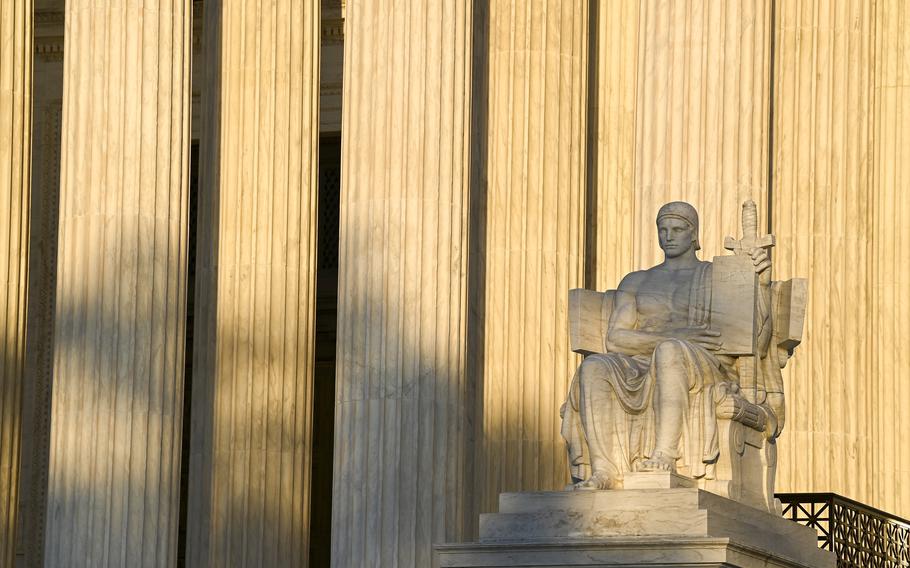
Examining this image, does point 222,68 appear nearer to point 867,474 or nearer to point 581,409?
point 867,474

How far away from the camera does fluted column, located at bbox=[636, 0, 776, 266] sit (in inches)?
1248

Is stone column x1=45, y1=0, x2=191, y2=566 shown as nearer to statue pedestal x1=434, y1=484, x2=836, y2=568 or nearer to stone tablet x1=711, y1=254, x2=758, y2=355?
statue pedestal x1=434, y1=484, x2=836, y2=568

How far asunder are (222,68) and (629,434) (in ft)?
58.1

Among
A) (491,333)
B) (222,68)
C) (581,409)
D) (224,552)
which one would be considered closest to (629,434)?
(581,409)

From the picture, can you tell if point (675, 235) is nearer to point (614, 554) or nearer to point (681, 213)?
point (681, 213)

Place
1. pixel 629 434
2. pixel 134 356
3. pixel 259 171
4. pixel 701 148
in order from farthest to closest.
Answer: pixel 259 171 → pixel 134 356 → pixel 701 148 → pixel 629 434

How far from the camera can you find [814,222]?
3600 cm

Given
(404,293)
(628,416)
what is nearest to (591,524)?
(628,416)

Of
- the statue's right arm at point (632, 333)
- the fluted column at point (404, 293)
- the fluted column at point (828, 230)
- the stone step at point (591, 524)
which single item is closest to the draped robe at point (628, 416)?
the statue's right arm at point (632, 333)

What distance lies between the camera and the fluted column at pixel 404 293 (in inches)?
1259

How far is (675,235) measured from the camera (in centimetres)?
2625

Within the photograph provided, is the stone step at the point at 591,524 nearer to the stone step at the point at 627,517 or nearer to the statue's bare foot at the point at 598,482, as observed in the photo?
the stone step at the point at 627,517

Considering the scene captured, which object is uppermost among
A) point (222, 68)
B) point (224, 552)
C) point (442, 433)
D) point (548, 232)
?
point (222, 68)

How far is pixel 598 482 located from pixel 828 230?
41.2ft
